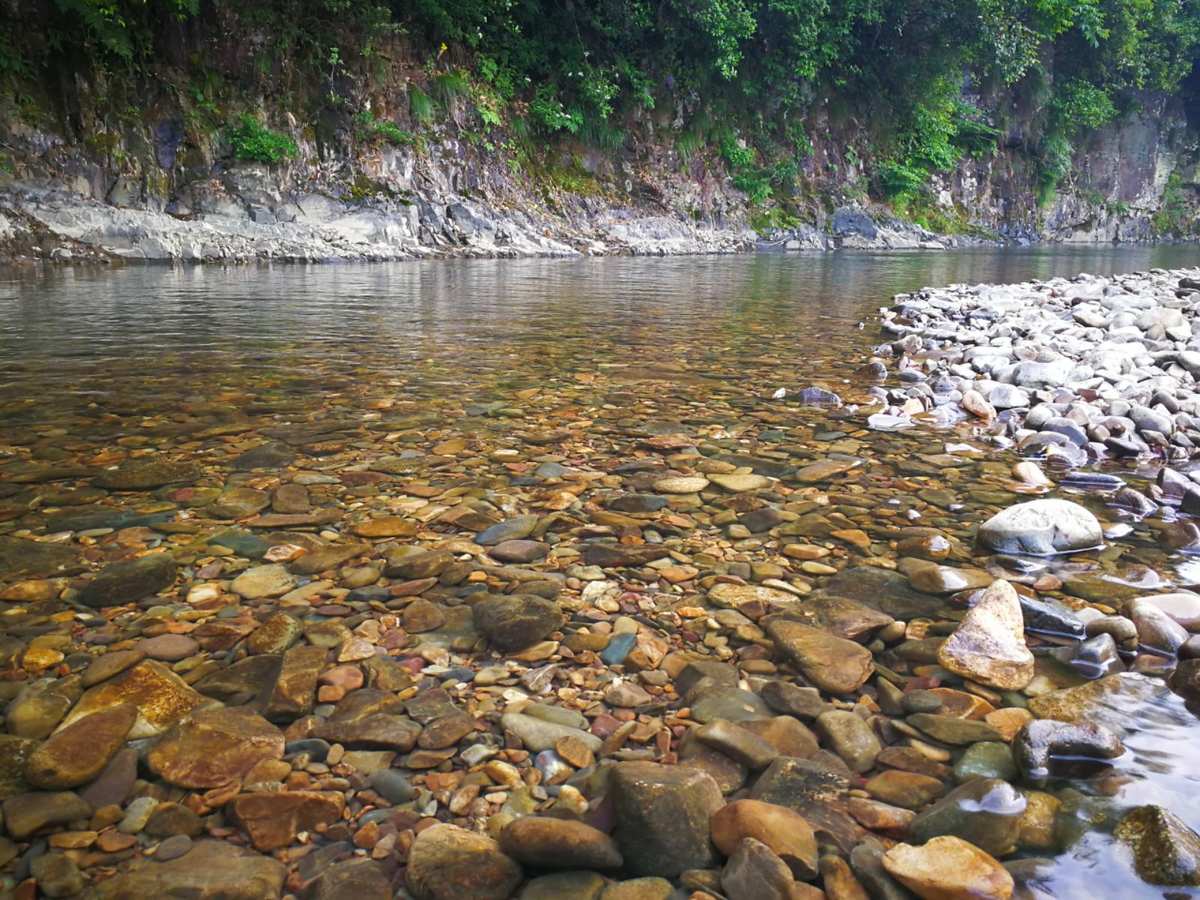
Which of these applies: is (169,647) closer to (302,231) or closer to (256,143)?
(302,231)

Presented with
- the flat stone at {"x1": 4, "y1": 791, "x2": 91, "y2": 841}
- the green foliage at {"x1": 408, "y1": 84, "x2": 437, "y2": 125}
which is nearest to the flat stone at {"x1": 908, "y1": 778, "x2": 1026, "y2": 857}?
the flat stone at {"x1": 4, "y1": 791, "x2": 91, "y2": 841}

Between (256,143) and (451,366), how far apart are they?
12.9 meters

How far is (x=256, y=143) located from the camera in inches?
A: 584

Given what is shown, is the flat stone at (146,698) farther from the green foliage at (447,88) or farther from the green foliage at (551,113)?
the green foliage at (551,113)

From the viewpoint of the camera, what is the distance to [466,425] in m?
3.44

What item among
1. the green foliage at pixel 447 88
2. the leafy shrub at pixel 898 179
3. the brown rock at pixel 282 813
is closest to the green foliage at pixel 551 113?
the green foliage at pixel 447 88

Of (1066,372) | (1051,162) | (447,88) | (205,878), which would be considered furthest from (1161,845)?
(1051,162)

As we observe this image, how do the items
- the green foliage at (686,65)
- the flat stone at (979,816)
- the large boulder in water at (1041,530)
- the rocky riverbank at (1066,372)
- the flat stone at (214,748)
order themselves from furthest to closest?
the green foliage at (686,65)
the rocky riverbank at (1066,372)
the large boulder in water at (1041,530)
the flat stone at (214,748)
the flat stone at (979,816)

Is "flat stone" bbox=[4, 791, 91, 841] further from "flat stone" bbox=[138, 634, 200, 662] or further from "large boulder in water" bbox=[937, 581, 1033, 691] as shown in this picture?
"large boulder in water" bbox=[937, 581, 1033, 691]

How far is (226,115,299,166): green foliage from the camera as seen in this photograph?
1477 cm

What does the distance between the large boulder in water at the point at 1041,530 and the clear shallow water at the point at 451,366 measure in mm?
134

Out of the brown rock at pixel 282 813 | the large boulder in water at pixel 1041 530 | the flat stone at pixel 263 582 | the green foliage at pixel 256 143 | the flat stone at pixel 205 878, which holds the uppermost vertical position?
the green foliage at pixel 256 143

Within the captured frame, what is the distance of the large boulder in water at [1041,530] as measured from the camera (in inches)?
86.0

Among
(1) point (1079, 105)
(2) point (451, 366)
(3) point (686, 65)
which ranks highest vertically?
(1) point (1079, 105)
